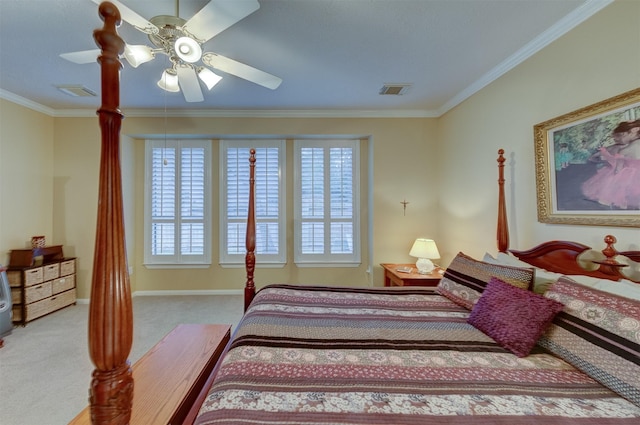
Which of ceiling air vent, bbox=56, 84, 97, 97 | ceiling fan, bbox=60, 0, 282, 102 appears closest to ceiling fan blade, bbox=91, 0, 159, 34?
→ ceiling fan, bbox=60, 0, 282, 102

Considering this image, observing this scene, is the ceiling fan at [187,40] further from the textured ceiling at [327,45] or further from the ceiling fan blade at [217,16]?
the textured ceiling at [327,45]

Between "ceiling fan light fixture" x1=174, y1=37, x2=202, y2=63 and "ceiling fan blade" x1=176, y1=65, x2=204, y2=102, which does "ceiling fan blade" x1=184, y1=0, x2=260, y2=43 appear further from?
"ceiling fan blade" x1=176, y1=65, x2=204, y2=102

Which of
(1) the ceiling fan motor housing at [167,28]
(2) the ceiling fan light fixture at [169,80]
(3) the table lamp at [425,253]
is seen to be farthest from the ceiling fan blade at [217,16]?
(3) the table lamp at [425,253]

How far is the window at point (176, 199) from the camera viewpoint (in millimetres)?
3967

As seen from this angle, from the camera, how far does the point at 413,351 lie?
1.25 metres

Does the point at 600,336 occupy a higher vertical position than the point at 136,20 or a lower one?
lower

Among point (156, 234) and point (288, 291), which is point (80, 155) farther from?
point (288, 291)

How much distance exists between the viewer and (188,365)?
138 centimetres

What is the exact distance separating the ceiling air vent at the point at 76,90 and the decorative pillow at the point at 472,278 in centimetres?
421

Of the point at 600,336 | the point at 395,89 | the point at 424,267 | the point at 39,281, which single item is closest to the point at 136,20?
the point at 395,89

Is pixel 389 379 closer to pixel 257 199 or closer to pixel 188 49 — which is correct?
pixel 188 49

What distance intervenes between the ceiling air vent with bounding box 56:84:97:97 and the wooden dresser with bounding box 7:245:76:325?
6.16 feet

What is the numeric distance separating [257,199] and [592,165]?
354 centimetres

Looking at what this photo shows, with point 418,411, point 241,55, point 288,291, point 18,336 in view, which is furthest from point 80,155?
point 418,411
